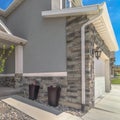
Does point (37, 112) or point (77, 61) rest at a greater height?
point (77, 61)

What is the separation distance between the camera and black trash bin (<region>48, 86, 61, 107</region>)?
277 inches

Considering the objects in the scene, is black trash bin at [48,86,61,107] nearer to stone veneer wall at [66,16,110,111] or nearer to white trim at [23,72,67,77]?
stone veneer wall at [66,16,110,111]

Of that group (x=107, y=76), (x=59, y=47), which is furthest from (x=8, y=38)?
(x=107, y=76)

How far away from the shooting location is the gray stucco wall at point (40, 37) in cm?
759

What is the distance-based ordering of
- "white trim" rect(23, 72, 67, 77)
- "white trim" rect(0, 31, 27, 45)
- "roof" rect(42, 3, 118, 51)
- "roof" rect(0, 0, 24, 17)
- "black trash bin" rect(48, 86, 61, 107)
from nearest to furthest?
"roof" rect(42, 3, 118, 51)
"black trash bin" rect(48, 86, 61, 107)
"white trim" rect(23, 72, 67, 77)
"white trim" rect(0, 31, 27, 45)
"roof" rect(0, 0, 24, 17)

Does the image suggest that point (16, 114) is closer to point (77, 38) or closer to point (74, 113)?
point (74, 113)

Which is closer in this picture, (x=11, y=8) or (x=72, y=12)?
(x=72, y=12)

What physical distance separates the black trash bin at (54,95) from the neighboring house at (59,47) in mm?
274

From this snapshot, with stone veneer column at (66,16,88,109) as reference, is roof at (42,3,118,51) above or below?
above

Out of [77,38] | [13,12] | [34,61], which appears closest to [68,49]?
[77,38]

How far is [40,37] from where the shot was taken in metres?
8.36

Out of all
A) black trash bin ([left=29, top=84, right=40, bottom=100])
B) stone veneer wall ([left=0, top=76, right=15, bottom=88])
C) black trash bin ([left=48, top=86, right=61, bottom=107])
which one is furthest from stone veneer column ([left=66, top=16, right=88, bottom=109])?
stone veneer wall ([left=0, top=76, right=15, bottom=88])

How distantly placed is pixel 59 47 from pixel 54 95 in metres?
2.16

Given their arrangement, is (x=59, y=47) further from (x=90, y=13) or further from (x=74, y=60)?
(x=90, y=13)
